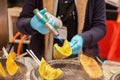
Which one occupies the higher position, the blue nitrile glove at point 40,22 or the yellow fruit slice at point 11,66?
the blue nitrile glove at point 40,22

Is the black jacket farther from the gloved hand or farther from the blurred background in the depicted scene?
the blurred background

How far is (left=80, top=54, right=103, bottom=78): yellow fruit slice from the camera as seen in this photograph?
793mm

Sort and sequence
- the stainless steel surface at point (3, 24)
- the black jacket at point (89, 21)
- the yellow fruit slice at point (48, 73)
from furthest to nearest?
the stainless steel surface at point (3, 24) < the black jacket at point (89, 21) < the yellow fruit slice at point (48, 73)

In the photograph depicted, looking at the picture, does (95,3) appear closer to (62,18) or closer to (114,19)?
(62,18)

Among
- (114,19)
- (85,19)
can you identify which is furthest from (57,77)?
(114,19)

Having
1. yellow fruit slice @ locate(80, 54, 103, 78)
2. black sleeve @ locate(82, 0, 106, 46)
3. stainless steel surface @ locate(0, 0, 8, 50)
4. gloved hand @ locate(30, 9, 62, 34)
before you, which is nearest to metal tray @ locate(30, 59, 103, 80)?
yellow fruit slice @ locate(80, 54, 103, 78)

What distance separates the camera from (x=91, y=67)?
0.86m

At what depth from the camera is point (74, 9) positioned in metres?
1.18

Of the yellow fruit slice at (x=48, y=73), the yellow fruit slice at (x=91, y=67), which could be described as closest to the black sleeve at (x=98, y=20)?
the yellow fruit slice at (x=91, y=67)

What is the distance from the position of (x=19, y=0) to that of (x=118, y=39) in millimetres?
1110

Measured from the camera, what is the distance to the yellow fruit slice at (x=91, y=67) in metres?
0.79

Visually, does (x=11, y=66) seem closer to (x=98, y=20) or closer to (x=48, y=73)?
(x=48, y=73)

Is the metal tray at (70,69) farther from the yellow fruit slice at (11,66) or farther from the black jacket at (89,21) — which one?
the black jacket at (89,21)

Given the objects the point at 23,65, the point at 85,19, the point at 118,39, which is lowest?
the point at 118,39
